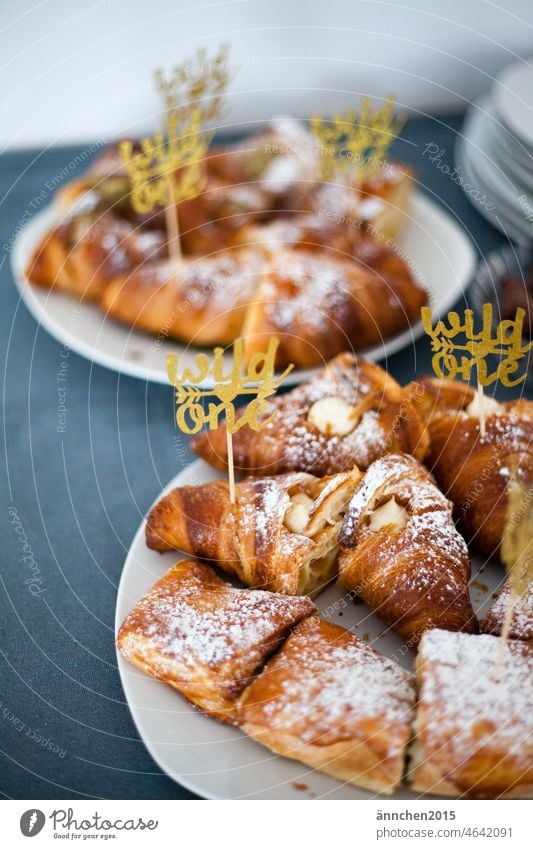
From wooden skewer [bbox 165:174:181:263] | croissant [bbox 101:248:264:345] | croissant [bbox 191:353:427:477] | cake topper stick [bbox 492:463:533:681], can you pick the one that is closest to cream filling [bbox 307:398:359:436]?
croissant [bbox 191:353:427:477]

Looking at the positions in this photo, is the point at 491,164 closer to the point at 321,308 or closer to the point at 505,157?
the point at 505,157

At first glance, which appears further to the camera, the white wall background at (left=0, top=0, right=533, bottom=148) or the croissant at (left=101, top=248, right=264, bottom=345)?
the white wall background at (left=0, top=0, right=533, bottom=148)

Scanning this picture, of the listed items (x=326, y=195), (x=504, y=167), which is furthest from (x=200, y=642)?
(x=504, y=167)


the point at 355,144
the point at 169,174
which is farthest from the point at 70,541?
the point at 355,144

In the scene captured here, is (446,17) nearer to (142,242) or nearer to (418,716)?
(142,242)

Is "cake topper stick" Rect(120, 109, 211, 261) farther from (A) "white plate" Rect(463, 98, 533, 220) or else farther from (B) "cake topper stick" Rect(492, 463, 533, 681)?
(B) "cake topper stick" Rect(492, 463, 533, 681)

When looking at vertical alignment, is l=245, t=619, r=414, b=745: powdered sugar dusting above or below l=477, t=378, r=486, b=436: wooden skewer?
below

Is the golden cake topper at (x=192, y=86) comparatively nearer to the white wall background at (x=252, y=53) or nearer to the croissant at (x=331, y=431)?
the white wall background at (x=252, y=53)
